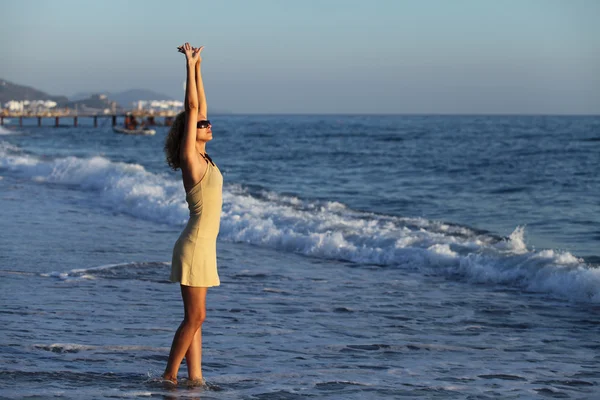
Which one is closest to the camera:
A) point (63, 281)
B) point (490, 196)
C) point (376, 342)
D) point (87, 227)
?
point (376, 342)

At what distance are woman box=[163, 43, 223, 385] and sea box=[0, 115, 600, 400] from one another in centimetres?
65

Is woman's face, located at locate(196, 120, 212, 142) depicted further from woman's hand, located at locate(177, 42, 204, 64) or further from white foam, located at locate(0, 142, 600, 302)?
white foam, located at locate(0, 142, 600, 302)

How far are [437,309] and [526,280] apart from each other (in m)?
2.35

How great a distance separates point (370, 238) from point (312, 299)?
4.73 m

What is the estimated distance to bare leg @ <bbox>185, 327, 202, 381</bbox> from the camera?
5.45 m

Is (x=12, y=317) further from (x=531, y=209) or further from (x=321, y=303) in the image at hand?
(x=531, y=209)

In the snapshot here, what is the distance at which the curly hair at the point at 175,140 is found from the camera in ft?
17.1

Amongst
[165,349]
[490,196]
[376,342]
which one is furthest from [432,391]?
[490,196]

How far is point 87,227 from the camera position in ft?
47.4

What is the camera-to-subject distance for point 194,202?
17.0 feet

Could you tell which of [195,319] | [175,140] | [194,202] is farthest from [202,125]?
[195,319]

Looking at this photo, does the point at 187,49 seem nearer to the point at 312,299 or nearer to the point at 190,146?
the point at 190,146

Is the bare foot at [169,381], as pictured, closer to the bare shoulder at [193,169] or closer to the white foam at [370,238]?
the bare shoulder at [193,169]

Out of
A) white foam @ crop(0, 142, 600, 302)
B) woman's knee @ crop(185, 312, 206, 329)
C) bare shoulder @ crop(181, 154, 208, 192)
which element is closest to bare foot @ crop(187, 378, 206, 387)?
woman's knee @ crop(185, 312, 206, 329)
